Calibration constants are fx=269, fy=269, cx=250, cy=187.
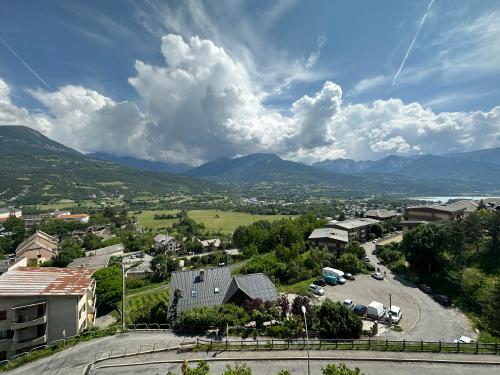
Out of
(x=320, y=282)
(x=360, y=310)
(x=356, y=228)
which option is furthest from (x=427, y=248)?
(x=356, y=228)

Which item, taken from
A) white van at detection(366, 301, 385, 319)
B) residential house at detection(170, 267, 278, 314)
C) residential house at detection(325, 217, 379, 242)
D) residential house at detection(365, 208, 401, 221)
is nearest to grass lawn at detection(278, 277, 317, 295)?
residential house at detection(170, 267, 278, 314)

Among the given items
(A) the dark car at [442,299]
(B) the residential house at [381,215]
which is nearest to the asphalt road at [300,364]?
(A) the dark car at [442,299]

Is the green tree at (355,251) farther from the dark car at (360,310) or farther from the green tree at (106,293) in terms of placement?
the green tree at (106,293)

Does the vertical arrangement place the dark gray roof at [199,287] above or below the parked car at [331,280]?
above

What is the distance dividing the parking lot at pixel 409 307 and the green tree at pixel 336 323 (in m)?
5.14

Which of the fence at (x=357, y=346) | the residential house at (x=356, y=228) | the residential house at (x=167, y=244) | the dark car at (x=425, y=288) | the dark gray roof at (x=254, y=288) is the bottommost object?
the dark car at (x=425, y=288)

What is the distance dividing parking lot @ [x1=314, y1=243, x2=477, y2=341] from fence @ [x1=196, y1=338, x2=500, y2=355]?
5.69m

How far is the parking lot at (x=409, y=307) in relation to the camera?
2881cm

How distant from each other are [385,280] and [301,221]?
30954 millimetres

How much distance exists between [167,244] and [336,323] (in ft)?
239

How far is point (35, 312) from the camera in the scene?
26.7 meters

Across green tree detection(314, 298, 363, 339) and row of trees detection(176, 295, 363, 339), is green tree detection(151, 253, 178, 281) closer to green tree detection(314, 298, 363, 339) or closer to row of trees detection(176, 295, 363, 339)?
row of trees detection(176, 295, 363, 339)

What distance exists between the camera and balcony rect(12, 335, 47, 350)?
25969 millimetres

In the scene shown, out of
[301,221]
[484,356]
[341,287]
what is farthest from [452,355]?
[301,221]
